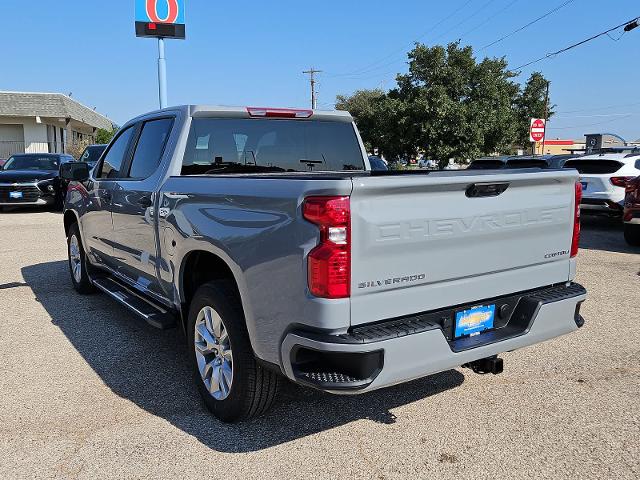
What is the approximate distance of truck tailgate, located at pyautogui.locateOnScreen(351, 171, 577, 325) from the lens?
2.68 metres

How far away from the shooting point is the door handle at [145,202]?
4172mm

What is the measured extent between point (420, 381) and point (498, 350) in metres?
1.07

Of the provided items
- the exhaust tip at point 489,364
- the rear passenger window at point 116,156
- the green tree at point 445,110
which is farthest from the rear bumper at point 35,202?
the green tree at point 445,110

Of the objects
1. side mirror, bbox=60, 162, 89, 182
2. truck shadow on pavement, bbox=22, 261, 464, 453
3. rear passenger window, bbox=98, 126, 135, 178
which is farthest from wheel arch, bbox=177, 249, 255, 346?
side mirror, bbox=60, 162, 89, 182

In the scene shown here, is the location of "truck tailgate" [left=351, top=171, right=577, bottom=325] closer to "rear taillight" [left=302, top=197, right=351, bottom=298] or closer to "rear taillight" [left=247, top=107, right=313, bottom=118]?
"rear taillight" [left=302, top=197, right=351, bottom=298]

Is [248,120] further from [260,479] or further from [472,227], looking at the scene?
[260,479]

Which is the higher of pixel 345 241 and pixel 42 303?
pixel 345 241

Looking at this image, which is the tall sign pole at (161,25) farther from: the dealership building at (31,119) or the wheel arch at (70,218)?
the dealership building at (31,119)

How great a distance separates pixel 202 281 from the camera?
3822mm

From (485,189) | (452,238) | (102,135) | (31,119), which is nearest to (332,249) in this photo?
(452,238)

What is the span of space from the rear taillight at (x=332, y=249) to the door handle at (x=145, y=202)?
1972 mm

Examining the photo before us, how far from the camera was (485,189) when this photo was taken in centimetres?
306

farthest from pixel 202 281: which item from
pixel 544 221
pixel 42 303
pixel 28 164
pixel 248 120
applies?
pixel 28 164

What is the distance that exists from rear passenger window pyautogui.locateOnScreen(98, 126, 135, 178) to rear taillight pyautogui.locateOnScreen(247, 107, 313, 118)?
1.31 meters
